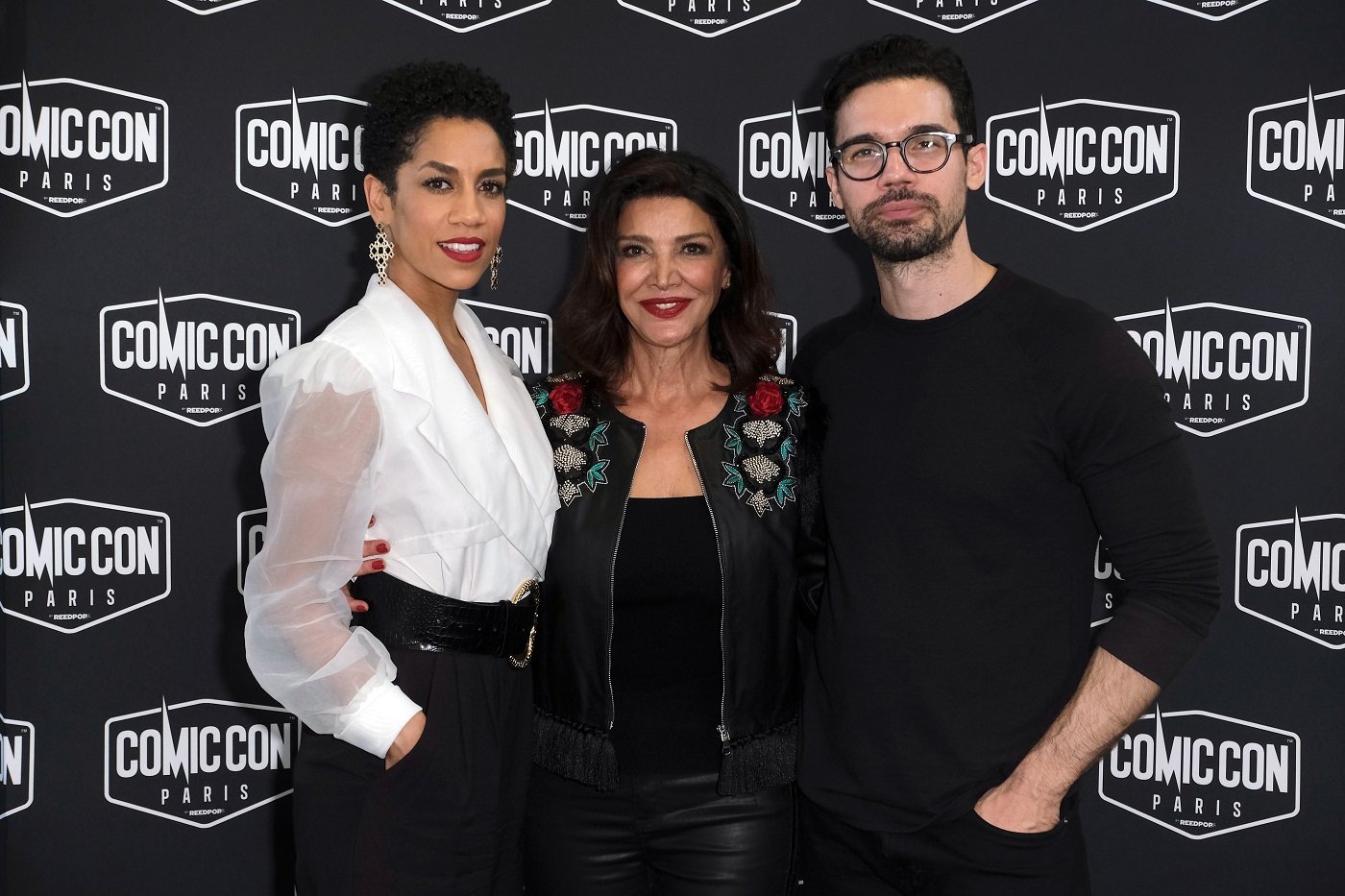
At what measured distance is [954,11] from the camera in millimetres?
2957

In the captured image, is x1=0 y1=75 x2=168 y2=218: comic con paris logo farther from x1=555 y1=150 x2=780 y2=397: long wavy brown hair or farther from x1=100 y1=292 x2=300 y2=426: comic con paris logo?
x1=555 y1=150 x2=780 y2=397: long wavy brown hair

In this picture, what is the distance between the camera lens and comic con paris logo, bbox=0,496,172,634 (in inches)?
116

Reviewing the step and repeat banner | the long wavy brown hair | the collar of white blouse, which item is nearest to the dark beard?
the long wavy brown hair

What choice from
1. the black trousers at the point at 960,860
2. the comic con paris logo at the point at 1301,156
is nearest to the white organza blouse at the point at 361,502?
the black trousers at the point at 960,860

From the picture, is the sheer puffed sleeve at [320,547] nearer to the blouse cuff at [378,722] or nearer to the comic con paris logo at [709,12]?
the blouse cuff at [378,722]

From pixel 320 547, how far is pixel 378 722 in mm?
277

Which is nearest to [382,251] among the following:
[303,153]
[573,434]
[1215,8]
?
[573,434]

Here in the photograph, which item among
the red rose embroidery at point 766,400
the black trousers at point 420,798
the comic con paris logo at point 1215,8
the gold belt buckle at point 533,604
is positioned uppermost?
the comic con paris logo at point 1215,8

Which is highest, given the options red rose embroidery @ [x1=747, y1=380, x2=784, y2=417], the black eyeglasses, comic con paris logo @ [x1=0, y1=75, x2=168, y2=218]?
comic con paris logo @ [x1=0, y1=75, x2=168, y2=218]

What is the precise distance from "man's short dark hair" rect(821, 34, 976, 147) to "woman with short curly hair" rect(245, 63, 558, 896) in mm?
634

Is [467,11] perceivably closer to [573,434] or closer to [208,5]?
[208,5]

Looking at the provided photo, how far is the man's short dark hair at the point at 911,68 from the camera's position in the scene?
76.6 inches

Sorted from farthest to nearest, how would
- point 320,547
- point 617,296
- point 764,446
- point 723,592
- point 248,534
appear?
point 248,534 < point 617,296 < point 764,446 < point 723,592 < point 320,547

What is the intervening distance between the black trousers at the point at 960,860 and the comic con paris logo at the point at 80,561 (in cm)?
199
